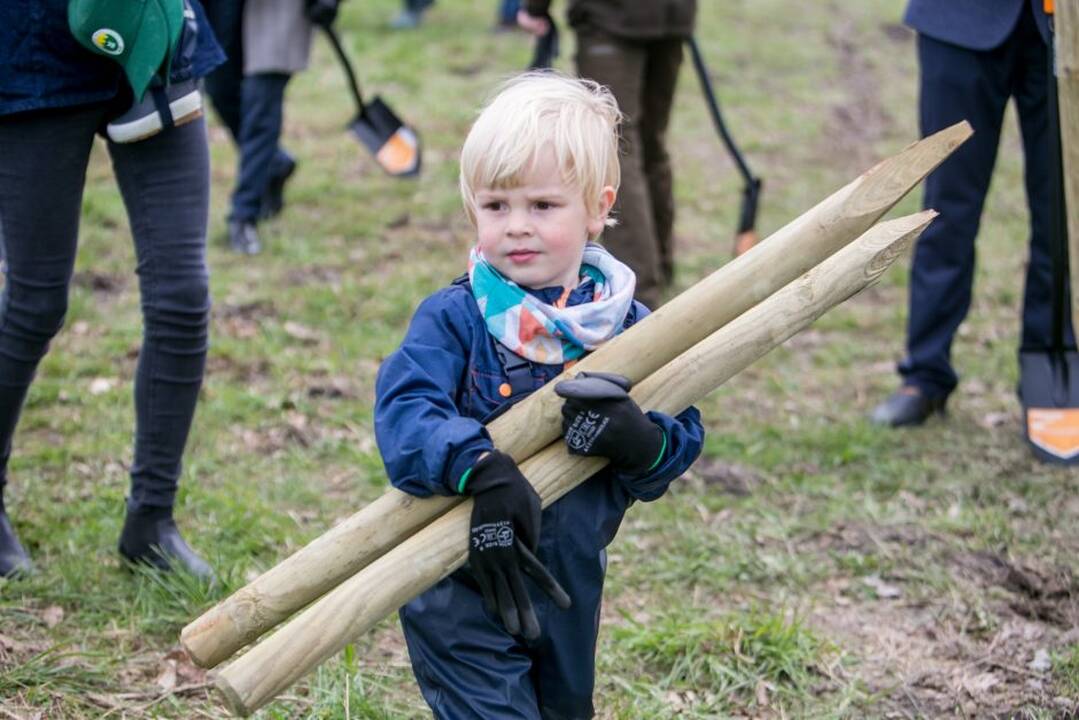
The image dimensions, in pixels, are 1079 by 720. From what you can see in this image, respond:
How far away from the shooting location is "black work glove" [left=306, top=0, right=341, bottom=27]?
6758 mm

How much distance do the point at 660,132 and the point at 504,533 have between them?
166 inches

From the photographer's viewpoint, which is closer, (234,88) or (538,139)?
(538,139)

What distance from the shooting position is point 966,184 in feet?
16.4

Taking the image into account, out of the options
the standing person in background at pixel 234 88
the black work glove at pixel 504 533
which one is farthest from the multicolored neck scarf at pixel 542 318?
the standing person in background at pixel 234 88

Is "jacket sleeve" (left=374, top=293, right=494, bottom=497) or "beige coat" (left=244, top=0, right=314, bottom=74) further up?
"jacket sleeve" (left=374, top=293, right=494, bottom=497)

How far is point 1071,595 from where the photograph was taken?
3.96 metres

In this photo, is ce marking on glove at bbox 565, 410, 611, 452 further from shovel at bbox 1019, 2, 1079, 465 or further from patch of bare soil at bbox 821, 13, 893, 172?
patch of bare soil at bbox 821, 13, 893, 172

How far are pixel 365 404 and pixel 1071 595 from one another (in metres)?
2.63

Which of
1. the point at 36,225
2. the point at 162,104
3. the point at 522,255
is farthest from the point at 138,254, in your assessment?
the point at 522,255

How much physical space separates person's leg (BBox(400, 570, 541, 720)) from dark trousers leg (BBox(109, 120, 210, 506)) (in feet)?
4.36

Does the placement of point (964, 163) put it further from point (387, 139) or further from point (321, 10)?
point (387, 139)

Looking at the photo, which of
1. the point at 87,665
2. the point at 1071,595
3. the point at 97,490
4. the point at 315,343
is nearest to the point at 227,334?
the point at 315,343

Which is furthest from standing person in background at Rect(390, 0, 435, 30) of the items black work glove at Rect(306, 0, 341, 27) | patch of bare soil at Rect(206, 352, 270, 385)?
patch of bare soil at Rect(206, 352, 270, 385)

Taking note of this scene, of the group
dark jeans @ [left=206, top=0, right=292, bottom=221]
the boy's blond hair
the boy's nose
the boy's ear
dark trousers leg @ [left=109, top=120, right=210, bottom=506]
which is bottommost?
dark jeans @ [left=206, top=0, right=292, bottom=221]
